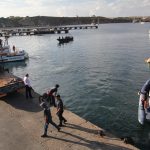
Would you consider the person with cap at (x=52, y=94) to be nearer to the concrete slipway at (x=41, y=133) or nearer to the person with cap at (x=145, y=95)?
the concrete slipway at (x=41, y=133)

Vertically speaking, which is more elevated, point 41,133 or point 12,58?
point 41,133

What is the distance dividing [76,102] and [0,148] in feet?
43.8

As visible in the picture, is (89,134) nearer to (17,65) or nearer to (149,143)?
(149,143)

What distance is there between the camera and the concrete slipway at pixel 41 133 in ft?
44.6

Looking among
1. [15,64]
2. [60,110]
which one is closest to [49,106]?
[60,110]

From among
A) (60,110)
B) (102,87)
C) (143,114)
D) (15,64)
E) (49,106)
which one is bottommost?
(15,64)

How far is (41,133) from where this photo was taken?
15.1 metres

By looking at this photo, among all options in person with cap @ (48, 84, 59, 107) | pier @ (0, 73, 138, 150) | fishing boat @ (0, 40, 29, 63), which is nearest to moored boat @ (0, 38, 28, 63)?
fishing boat @ (0, 40, 29, 63)

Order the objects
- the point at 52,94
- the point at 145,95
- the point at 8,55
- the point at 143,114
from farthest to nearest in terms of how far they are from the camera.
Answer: the point at 8,55
the point at 145,95
the point at 143,114
the point at 52,94

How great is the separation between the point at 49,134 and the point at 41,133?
521 millimetres

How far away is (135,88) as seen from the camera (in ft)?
99.7

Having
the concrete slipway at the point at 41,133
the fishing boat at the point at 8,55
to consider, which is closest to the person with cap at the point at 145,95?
the concrete slipway at the point at 41,133

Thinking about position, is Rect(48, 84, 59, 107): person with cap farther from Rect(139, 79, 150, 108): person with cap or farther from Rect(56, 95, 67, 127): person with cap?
Rect(139, 79, 150, 108): person with cap

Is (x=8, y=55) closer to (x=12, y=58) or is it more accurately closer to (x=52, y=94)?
(x=12, y=58)
